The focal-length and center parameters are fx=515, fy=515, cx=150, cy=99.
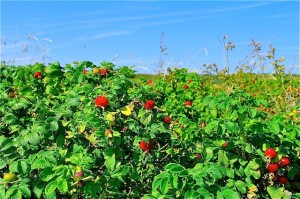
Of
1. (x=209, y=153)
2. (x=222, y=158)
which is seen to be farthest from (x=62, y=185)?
(x=222, y=158)

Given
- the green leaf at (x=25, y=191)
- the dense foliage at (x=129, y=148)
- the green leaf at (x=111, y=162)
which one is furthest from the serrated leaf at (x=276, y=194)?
the green leaf at (x=25, y=191)

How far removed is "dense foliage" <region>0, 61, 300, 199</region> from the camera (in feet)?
8.83

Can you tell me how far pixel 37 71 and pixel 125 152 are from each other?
2627 millimetres

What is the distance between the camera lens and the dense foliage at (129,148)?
2691mm

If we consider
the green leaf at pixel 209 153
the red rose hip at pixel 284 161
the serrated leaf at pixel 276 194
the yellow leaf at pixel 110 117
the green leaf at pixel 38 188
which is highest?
the yellow leaf at pixel 110 117

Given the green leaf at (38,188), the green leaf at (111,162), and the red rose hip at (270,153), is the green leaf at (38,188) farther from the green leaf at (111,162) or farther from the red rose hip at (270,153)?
the red rose hip at (270,153)

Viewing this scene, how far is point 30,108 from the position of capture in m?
3.88

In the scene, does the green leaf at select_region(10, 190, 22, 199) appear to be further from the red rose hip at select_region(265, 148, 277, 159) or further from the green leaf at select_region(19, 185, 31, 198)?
the red rose hip at select_region(265, 148, 277, 159)

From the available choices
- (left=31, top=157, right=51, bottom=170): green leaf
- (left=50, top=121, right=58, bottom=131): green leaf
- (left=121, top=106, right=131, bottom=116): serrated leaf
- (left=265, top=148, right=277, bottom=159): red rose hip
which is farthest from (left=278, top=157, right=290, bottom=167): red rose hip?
(left=31, top=157, right=51, bottom=170): green leaf

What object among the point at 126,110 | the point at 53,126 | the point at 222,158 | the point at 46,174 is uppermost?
the point at 126,110

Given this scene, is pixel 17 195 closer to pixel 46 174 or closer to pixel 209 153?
pixel 46 174

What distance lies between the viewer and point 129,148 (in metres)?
3.35

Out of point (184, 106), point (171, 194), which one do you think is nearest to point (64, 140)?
point (171, 194)

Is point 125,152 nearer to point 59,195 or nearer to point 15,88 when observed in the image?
point 59,195
